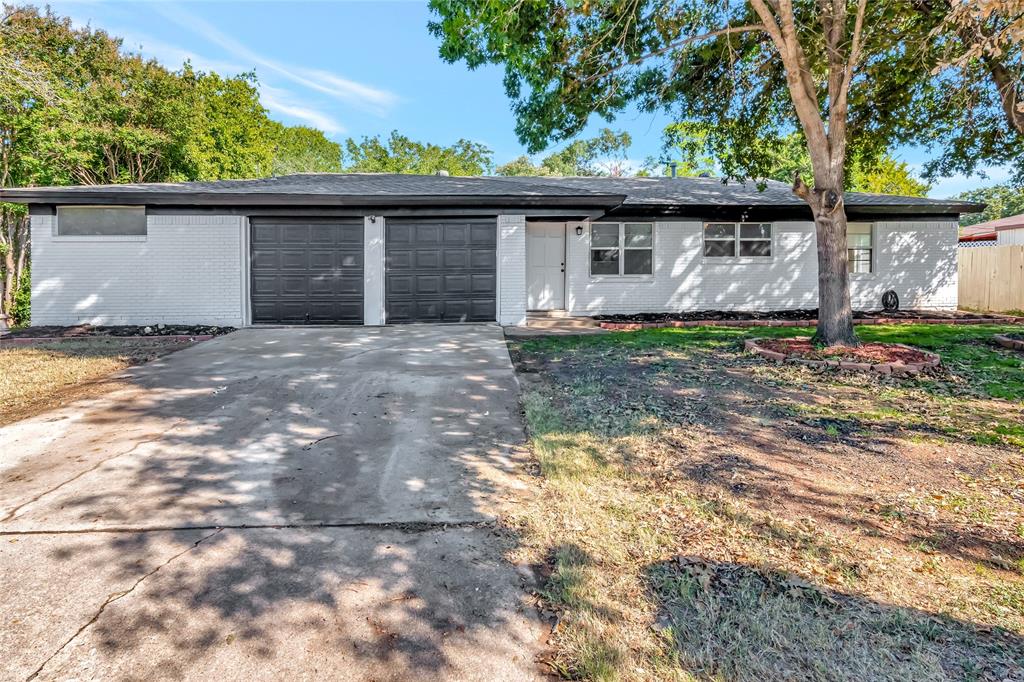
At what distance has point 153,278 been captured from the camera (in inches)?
452

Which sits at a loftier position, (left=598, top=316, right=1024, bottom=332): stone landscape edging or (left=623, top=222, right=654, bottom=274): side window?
(left=623, top=222, right=654, bottom=274): side window

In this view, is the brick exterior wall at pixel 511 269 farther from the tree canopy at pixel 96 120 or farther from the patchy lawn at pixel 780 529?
the tree canopy at pixel 96 120

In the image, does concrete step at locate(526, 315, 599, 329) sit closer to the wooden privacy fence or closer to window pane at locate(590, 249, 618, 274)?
window pane at locate(590, 249, 618, 274)

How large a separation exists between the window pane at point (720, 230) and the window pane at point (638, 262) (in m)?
1.54

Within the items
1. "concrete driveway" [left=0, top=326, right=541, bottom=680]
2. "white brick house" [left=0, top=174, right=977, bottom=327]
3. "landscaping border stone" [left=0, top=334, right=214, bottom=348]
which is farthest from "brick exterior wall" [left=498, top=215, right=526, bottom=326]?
"concrete driveway" [left=0, top=326, right=541, bottom=680]

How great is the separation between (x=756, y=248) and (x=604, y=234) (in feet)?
12.4

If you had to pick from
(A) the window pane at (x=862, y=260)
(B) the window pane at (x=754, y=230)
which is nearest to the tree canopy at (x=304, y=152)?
(B) the window pane at (x=754, y=230)

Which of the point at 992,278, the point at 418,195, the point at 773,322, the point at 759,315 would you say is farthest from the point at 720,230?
the point at 992,278

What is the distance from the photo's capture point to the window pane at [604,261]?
13867mm

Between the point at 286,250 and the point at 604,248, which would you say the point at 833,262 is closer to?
the point at 604,248

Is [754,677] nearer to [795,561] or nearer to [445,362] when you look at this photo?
[795,561]

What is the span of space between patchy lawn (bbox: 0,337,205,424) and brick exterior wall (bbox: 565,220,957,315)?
8879 mm

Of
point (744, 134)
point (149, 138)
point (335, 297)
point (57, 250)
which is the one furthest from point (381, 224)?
point (149, 138)

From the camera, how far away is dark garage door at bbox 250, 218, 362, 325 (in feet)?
37.8
